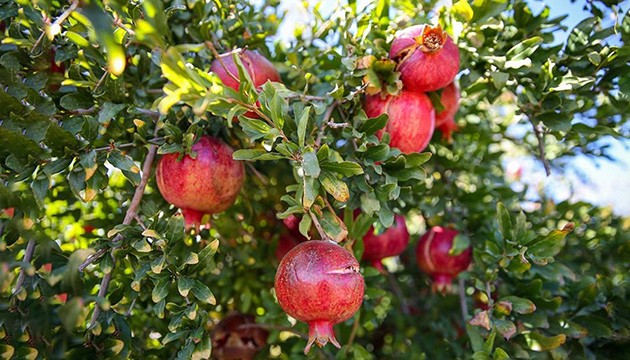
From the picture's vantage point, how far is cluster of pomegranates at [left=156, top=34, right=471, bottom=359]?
2.92ft

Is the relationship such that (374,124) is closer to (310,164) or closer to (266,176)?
(310,164)

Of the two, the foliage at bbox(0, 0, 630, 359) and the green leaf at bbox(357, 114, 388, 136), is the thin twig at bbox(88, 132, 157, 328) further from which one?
the green leaf at bbox(357, 114, 388, 136)

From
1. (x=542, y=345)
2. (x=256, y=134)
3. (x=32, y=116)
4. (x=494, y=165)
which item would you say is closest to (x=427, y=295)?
(x=494, y=165)

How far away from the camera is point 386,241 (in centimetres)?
134

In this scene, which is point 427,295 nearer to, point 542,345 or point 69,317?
point 542,345

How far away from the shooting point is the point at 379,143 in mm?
997

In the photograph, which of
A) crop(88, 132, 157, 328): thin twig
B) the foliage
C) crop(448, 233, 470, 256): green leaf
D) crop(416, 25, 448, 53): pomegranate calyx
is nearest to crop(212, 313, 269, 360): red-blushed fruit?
the foliage

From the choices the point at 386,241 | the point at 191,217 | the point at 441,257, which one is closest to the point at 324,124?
the point at 191,217

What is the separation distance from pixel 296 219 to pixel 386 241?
242 mm

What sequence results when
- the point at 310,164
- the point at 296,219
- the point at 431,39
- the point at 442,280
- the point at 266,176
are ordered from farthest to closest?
the point at 442,280
the point at 266,176
the point at 296,219
the point at 431,39
the point at 310,164

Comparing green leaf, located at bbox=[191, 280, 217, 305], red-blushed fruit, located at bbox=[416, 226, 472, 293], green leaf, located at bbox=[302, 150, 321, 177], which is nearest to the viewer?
green leaf, located at bbox=[302, 150, 321, 177]

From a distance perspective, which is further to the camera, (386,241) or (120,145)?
(386,241)

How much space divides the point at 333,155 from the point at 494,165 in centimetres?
107

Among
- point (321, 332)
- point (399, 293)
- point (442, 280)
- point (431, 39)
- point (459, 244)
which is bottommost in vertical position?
point (399, 293)
